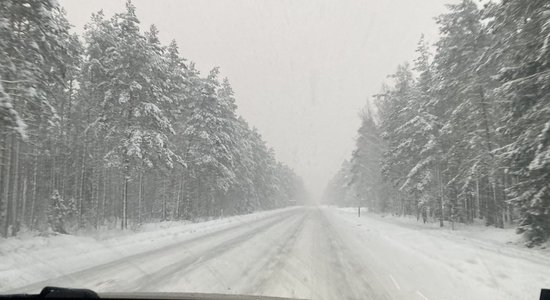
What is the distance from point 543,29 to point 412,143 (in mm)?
17029

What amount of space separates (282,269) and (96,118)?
818 inches

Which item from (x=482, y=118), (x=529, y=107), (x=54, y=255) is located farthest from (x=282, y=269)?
Answer: (x=482, y=118)

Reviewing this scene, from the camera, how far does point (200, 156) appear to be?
33875mm

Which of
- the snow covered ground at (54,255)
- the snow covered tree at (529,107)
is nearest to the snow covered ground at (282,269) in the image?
the snow covered ground at (54,255)

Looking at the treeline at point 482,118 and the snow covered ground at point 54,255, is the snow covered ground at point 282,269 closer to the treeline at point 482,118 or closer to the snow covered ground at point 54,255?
the snow covered ground at point 54,255

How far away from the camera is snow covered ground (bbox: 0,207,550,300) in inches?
306

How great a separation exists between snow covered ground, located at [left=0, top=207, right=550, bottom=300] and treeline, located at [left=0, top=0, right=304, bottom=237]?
376cm

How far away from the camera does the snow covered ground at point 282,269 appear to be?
7.77 m

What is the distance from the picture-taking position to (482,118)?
22.2 meters

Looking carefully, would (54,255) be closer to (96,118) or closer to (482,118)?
(96,118)

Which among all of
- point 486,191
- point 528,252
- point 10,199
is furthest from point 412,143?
point 10,199

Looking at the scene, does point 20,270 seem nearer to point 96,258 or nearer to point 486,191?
point 96,258

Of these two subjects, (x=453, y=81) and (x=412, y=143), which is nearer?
(x=453, y=81)

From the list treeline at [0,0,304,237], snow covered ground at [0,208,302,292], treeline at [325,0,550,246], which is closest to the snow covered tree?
treeline at [325,0,550,246]
